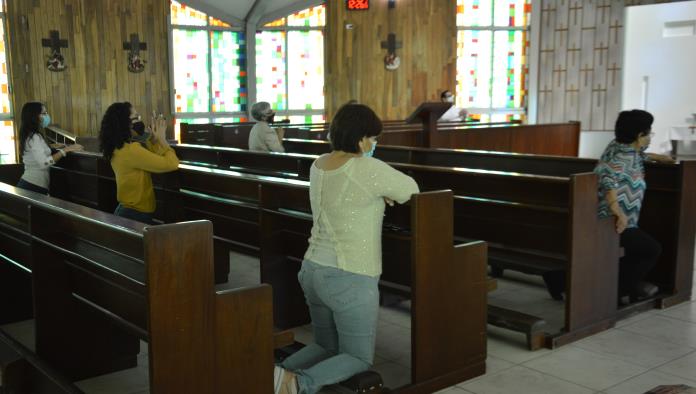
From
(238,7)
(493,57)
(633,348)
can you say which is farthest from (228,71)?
(633,348)

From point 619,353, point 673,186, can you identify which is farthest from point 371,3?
point 619,353

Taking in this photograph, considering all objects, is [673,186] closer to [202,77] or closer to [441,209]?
[441,209]

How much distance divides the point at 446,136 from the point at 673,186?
153 inches

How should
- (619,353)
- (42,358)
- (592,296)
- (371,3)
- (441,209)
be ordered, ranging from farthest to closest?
(371,3)
(592,296)
(619,353)
(42,358)
(441,209)

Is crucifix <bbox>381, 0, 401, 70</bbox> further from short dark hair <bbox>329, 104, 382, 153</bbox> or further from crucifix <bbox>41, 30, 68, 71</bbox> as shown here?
short dark hair <bbox>329, 104, 382, 153</bbox>

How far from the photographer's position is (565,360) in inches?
139

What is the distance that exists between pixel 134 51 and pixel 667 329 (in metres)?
8.53

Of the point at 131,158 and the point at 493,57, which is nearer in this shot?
the point at 131,158

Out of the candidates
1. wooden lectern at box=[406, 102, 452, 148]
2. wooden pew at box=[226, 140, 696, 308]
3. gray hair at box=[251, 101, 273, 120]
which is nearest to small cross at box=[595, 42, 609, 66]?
wooden lectern at box=[406, 102, 452, 148]

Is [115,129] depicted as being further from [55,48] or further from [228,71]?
[228,71]

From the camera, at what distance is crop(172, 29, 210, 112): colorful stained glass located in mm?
10969

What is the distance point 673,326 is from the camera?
158 inches

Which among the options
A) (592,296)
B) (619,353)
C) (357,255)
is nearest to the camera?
(357,255)

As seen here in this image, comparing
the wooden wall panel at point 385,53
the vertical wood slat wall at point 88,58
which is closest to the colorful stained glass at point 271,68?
the wooden wall panel at point 385,53
